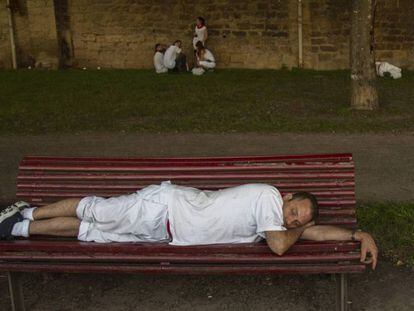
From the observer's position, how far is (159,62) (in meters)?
16.7

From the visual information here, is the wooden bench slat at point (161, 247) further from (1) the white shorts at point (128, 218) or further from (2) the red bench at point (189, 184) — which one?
(1) the white shorts at point (128, 218)

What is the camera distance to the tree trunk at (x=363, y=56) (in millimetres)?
9688

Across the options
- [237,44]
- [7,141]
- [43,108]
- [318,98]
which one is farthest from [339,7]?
[7,141]

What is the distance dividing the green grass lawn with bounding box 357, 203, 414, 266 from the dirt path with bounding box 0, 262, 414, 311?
0.21m

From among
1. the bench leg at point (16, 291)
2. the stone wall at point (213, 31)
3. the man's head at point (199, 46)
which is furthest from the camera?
the man's head at point (199, 46)

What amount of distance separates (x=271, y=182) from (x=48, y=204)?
57.7 inches

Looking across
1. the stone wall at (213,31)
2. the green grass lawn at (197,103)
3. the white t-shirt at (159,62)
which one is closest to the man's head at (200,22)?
the stone wall at (213,31)

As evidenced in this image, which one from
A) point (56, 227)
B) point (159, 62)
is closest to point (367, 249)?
point (56, 227)

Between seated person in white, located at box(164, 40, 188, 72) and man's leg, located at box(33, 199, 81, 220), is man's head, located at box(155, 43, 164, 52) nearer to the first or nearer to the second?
seated person in white, located at box(164, 40, 188, 72)

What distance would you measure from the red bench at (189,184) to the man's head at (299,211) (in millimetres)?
122

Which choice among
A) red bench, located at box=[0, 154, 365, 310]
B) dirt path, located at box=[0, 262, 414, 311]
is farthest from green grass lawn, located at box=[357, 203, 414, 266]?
red bench, located at box=[0, 154, 365, 310]

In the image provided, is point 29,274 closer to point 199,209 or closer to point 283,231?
point 199,209

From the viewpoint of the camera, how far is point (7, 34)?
1816 cm

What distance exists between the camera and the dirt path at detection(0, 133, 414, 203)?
6753 mm
